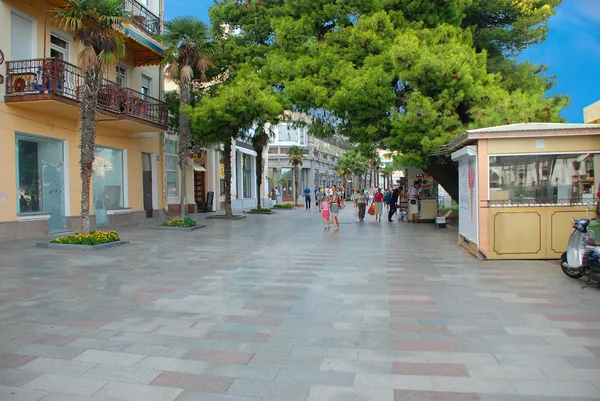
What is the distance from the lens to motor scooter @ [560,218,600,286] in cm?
726

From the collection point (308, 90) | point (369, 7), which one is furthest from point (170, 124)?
point (369, 7)

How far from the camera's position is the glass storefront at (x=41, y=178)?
47.9 ft

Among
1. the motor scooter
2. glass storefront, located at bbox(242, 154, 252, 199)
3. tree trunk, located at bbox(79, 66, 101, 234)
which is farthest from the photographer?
glass storefront, located at bbox(242, 154, 252, 199)

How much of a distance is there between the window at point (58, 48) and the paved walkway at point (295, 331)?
8.60 m

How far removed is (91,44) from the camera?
12.4m

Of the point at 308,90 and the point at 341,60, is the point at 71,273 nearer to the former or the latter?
the point at 308,90

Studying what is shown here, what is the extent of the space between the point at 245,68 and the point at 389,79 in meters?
7.49

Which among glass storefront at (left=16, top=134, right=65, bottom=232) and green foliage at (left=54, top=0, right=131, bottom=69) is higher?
green foliage at (left=54, top=0, right=131, bottom=69)

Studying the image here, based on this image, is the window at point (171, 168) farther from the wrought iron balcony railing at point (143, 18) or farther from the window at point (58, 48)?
the window at point (58, 48)

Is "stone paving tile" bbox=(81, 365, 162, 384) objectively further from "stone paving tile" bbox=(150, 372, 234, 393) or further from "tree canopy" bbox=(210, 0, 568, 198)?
"tree canopy" bbox=(210, 0, 568, 198)

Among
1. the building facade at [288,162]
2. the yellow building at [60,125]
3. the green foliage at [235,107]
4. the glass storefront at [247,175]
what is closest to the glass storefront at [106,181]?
the yellow building at [60,125]

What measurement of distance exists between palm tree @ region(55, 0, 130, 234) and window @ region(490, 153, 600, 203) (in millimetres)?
10047

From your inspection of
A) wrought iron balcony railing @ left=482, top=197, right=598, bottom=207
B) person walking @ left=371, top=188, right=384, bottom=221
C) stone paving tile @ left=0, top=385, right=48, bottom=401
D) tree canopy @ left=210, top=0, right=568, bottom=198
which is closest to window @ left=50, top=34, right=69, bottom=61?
tree canopy @ left=210, top=0, right=568, bottom=198

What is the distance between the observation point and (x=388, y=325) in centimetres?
563
